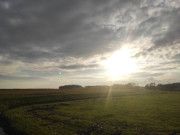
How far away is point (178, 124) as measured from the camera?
28.9 metres

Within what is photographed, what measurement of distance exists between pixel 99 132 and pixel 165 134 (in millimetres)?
10129

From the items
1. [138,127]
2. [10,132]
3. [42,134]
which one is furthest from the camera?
[138,127]

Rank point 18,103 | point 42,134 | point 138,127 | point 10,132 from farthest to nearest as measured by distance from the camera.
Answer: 1. point 18,103
2. point 138,127
3. point 10,132
4. point 42,134

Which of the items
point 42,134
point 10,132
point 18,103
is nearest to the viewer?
point 42,134

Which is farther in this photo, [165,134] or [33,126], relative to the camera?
[33,126]

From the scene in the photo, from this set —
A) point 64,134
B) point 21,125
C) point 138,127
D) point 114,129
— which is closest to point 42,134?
point 64,134

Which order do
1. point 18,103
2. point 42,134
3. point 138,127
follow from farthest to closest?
point 18,103
point 138,127
point 42,134

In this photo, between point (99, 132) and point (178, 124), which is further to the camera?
point (178, 124)

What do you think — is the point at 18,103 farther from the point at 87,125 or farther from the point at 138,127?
the point at 138,127

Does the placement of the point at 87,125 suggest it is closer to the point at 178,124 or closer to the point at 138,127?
the point at 138,127

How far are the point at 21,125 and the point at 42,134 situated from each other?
23.9 ft

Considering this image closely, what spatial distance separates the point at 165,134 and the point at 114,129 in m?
7.92

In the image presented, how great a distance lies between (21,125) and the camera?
28.3 metres

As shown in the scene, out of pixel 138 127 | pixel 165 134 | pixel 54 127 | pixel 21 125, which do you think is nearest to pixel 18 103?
pixel 21 125
